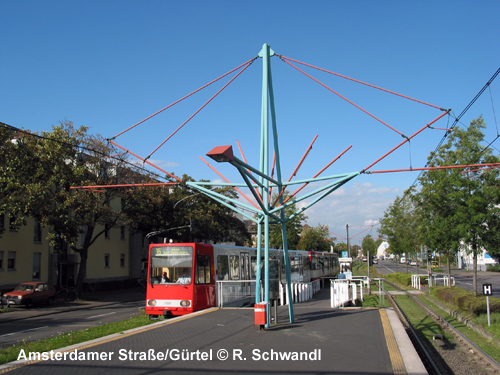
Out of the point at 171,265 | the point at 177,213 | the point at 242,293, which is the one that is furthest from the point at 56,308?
the point at 177,213

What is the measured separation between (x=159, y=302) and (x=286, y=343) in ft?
27.6

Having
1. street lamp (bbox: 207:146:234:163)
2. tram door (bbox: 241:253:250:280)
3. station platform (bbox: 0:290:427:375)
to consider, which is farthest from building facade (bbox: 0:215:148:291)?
street lamp (bbox: 207:146:234:163)

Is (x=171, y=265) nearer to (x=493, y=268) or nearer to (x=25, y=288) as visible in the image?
(x=25, y=288)

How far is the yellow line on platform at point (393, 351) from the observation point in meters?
7.73

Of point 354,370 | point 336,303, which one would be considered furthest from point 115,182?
point 354,370

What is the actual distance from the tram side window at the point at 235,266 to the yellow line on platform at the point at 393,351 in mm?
9195

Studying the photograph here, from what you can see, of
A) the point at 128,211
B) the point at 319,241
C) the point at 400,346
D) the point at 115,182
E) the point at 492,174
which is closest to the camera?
the point at 400,346

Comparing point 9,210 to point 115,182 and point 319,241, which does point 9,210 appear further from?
point 319,241

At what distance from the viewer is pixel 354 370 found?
7754mm

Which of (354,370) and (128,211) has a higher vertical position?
(128,211)

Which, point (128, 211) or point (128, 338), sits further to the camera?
point (128, 211)

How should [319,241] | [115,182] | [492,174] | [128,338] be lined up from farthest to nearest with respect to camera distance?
1. [319,241]
2. [115,182]
3. [492,174]
4. [128,338]

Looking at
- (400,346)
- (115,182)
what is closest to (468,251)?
(400,346)

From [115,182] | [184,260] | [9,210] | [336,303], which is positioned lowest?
[336,303]
